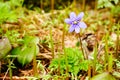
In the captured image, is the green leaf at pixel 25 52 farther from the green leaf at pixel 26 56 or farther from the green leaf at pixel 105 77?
the green leaf at pixel 105 77

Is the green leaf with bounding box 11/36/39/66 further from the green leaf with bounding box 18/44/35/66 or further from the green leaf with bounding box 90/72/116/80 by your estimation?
the green leaf with bounding box 90/72/116/80

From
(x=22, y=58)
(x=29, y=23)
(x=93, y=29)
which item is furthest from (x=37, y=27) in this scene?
(x=22, y=58)

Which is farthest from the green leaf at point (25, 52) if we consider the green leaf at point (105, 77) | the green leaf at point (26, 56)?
the green leaf at point (105, 77)

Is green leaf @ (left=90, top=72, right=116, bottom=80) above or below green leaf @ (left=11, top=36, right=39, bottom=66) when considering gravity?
below

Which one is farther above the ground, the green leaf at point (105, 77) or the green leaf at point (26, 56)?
the green leaf at point (26, 56)

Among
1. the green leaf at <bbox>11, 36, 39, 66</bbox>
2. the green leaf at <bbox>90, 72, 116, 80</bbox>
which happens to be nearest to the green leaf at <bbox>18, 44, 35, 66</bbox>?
Answer: the green leaf at <bbox>11, 36, 39, 66</bbox>

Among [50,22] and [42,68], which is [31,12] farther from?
[42,68]

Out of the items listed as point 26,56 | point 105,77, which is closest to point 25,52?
point 26,56

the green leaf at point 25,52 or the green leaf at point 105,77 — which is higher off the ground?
the green leaf at point 25,52

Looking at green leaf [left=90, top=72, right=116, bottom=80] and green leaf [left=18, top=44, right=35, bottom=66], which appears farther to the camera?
green leaf [left=18, top=44, right=35, bottom=66]

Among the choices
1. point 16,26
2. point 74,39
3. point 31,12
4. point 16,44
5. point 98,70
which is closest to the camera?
point 98,70

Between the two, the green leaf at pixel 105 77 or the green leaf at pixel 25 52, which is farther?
the green leaf at pixel 25 52
